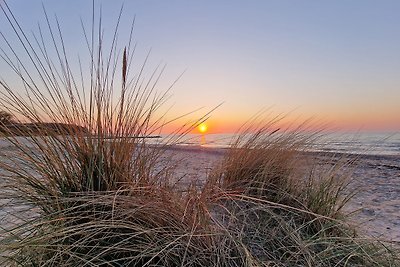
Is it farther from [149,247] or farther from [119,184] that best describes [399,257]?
[119,184]

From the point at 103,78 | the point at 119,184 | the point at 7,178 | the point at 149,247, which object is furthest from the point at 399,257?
the point at 7,178

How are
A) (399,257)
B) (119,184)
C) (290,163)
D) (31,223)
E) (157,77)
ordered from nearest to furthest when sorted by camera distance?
1. (31,223)
2. (119,184)
3. (399,257)
4. (157,77)
5. (290,163)

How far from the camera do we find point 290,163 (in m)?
2.79

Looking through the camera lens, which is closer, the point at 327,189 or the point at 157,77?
the point at 157,77

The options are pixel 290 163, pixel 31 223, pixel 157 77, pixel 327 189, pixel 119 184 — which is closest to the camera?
pixel 31 223

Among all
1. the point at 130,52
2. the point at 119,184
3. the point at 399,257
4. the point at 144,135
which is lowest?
the point at 399,257

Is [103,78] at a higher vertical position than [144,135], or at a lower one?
higher

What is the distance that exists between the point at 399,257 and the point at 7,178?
6.38 feet

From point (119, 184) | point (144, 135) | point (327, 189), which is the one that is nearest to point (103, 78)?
point (144, 135)

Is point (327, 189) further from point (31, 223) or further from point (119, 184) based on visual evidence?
point (31, 223)

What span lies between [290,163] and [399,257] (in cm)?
110

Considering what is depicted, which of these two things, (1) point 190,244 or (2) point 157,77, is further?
(2) point 157,77

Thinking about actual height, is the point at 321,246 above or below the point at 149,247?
below

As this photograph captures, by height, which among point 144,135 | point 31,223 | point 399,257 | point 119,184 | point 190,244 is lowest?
point 399,257
